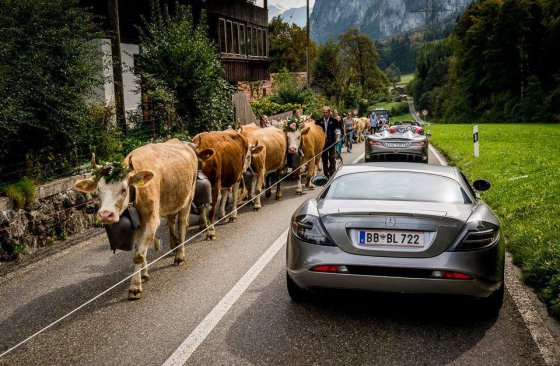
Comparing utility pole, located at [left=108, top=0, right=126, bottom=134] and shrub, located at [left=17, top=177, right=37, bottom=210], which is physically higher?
utility pole, located at [left=108, top=0, right=126, bottom=134]

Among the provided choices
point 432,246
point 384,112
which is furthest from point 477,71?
point 432,246

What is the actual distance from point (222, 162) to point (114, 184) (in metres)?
4.25

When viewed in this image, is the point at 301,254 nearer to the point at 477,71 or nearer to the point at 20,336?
the point at 20,336

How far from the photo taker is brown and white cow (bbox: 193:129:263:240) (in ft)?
31.4

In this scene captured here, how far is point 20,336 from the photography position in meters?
5.26

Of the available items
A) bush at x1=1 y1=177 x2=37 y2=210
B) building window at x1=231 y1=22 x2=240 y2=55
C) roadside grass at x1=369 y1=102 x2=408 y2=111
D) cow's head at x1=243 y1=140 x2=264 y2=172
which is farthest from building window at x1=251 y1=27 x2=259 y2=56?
roadside grass at x1=369 y1=102 x2=408 y2=111

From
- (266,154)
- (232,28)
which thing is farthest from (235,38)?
(266,154)

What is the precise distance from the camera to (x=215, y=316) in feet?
17.9

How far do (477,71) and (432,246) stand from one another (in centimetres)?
8392

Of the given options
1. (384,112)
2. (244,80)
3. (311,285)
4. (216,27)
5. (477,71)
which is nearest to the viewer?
(311,285)

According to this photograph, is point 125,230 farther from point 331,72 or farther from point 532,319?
point 331,72

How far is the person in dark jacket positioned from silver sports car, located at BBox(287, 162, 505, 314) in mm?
10581

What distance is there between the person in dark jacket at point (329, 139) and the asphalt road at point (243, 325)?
29.9 ft

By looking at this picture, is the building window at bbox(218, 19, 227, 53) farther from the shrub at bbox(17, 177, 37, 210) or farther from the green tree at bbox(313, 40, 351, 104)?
the green tree at bbox(313, 40, 351, 104)
